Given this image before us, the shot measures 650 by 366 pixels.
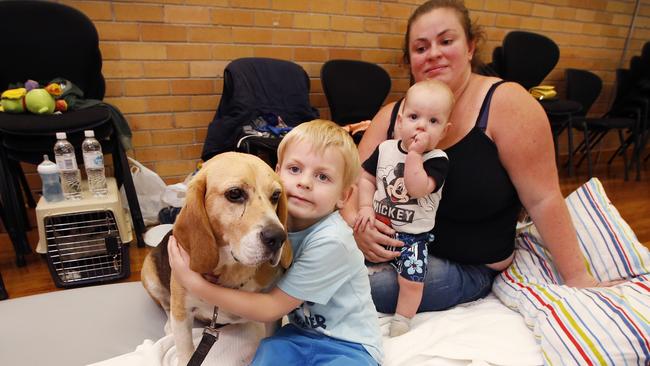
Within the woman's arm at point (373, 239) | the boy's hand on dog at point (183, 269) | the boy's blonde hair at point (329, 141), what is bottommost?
the woman's arm at point (373, 239)

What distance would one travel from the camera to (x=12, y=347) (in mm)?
1344

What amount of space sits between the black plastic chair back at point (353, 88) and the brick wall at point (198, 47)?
0.35 meters

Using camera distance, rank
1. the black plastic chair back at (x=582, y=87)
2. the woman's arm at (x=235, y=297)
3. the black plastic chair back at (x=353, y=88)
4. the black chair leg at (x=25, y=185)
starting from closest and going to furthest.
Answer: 1. the woman's arm at (x=235, y=297)
2. the black chair leg at (x=25, y=185)
3. the black plastic chair back at (x=353, y=88)
4. the black plastic chair back at (x=582, y=87)

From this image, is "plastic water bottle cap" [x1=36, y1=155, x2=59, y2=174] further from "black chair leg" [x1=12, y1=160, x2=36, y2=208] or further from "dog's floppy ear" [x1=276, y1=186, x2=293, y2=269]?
"dog's floppy ear" [x1=276, y1=186, x2=293, y2=269]

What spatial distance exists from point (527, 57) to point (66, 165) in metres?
4.19

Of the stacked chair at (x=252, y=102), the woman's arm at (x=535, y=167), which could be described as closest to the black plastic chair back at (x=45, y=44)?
the stacked chair at (x=252, y=102)

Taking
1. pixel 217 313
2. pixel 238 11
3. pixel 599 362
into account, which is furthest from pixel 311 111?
pixel 599 362

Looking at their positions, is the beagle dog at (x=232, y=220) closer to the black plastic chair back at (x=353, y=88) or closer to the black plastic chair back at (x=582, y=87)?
the black plastic chair back at (x=353, y=88)

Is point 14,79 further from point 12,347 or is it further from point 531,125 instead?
point 531,125

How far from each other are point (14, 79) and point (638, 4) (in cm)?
711

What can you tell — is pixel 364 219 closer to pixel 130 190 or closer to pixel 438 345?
pixel 438 345

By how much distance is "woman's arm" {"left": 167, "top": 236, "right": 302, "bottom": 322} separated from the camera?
3.44 feet

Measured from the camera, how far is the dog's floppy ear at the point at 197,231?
979 mm

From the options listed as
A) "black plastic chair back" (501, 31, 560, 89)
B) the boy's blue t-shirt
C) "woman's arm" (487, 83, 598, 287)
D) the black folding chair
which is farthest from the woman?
the black folding chair
